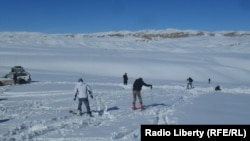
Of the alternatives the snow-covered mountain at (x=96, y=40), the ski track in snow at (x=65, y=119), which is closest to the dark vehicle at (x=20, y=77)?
the ski track in snow at (x=65, y=119)

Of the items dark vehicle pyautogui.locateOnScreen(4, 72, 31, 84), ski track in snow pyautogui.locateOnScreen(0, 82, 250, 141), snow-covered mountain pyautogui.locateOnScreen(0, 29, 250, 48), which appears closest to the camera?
ski track in snow pyautogui.locateOnScreen(0, 82, 250, 141)

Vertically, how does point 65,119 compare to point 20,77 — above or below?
below

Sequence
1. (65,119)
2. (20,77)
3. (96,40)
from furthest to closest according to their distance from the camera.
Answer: (96,40), (20,77), (65,119)

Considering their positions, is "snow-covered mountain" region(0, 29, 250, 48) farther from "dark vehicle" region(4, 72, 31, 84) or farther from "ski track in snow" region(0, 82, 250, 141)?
"ski track in snow" region(0, 82, 250, 141)

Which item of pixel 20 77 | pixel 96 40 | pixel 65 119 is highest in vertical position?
pixel 96 40

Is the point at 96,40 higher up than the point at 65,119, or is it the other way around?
the point at 96,40

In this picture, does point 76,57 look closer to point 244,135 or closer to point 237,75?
point 237,75

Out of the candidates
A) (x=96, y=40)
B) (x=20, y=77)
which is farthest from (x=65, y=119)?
(x=96, y=40)

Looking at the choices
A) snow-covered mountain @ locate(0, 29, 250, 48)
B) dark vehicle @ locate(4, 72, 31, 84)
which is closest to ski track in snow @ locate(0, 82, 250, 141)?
dark vehicle @ locate(4, 72, 31, 84)

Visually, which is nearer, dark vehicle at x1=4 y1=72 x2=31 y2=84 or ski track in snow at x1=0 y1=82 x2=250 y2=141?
ski track in snow at x1=0 y1=82 x2=250 y2=141

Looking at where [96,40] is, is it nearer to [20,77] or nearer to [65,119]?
[20,77]

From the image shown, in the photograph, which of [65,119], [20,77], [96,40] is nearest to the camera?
[65,119]

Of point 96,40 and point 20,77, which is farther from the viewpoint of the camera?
point 96,40

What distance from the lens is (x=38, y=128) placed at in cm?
1227
